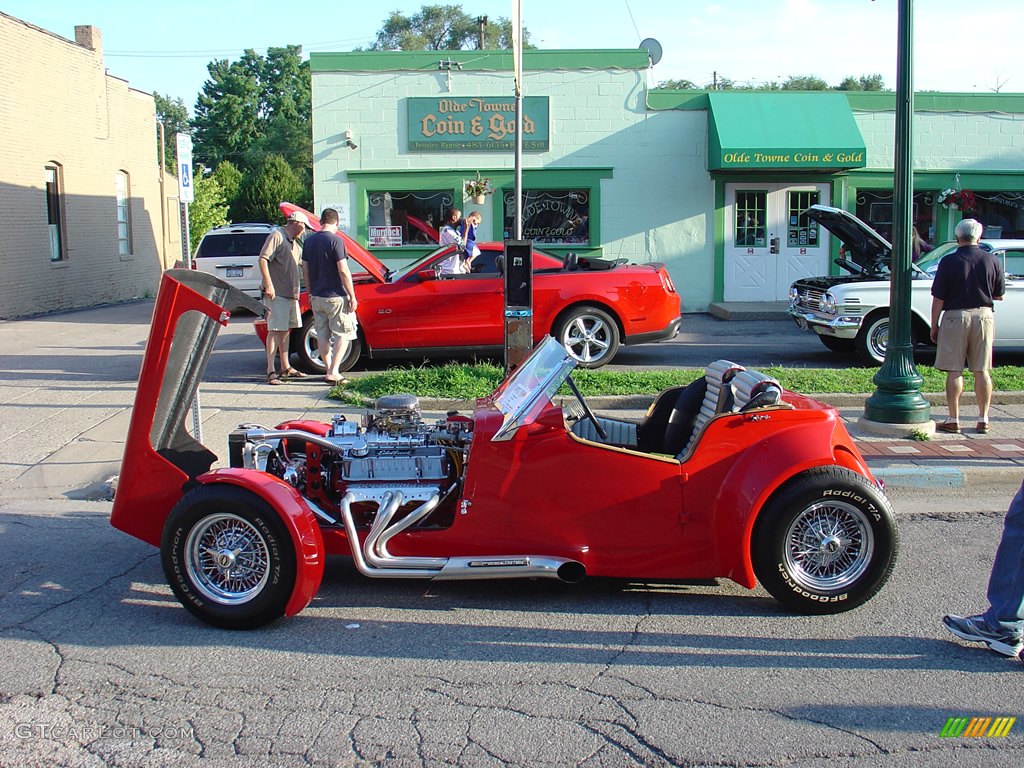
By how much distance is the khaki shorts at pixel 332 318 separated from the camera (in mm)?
10961

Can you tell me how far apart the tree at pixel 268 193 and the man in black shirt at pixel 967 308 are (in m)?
33.0

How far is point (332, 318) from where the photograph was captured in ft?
36.2

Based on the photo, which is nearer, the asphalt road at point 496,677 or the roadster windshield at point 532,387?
the asphalt road at point 496,677

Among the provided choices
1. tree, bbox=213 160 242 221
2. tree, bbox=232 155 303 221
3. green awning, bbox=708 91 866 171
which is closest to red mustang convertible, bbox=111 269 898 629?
green awning, bbox=708 91 866 171

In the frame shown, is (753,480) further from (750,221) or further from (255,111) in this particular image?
(255,111)

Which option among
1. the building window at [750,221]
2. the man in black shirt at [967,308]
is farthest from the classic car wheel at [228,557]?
the building window at [750,221]

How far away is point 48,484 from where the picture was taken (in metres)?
7.67

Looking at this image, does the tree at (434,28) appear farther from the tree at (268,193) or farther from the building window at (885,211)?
the building window at (885,211)

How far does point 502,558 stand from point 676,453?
1.08 m

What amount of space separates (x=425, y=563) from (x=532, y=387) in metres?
1.01

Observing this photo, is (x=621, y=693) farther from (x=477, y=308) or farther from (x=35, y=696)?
(x=477, y=308)

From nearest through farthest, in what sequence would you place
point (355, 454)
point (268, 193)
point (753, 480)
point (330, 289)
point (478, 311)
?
point (753, 480) < point (355, 454) < point (330, 289) < point (478, 311) < point (268, 193)

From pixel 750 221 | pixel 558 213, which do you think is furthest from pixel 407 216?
pixel 750 221

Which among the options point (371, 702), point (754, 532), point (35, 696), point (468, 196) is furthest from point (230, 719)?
point (468, 196)
